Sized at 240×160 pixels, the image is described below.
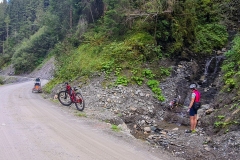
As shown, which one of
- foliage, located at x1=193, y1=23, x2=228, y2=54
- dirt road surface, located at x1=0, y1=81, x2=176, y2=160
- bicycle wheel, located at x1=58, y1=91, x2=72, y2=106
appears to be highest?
foliage, located at x1=193, y1=23, x2=228, y2=54

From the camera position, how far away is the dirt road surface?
6.02 metres

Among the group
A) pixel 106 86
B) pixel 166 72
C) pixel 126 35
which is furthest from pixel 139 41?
pixel 106 86

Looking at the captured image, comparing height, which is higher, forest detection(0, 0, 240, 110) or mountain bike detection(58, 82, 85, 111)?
forest detection(0, 0, 240, 110)

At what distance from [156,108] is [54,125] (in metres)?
6.13

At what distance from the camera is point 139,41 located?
663 inches

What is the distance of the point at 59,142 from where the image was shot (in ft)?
22.7

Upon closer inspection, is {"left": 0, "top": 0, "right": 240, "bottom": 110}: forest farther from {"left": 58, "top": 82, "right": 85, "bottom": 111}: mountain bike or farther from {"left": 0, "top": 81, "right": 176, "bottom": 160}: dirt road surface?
{"left": 0, "top": 81, "right": 176, "bottom": 160}: dirt road surface

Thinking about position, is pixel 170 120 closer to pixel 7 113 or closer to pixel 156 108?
pixel 156 108

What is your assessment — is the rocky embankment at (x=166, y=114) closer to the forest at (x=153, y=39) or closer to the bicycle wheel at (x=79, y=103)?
the bicycle wheel at (x=79, y=103)

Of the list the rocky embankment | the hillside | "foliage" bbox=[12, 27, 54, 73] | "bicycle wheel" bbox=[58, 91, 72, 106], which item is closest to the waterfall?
the hillside

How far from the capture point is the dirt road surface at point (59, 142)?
19.7 feet

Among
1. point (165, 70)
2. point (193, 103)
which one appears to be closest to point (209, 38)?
point (165, 70)

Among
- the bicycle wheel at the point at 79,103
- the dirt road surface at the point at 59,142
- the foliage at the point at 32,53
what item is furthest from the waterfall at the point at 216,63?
the foliage at the point at 32,53

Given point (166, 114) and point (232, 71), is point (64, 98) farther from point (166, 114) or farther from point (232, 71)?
point (232, 71)
